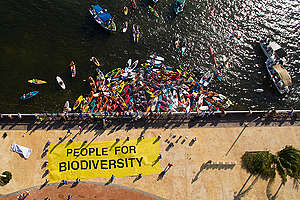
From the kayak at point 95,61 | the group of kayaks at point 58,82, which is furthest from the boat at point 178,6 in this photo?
the group of kayaks at point 58,82

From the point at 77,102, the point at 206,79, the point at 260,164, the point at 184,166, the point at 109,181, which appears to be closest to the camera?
the point at 109,181

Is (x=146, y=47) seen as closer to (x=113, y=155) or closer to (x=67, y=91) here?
(x=67, y=91)

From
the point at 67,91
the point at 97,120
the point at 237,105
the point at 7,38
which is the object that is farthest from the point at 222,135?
the point at 7,38

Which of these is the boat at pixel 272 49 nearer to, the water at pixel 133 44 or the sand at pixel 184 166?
the water at pixel 133 44

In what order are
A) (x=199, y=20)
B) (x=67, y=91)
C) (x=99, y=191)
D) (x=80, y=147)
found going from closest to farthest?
(x=99, y=191), (x=80, y=147), (x=67, y=91), (x=199, y=20)

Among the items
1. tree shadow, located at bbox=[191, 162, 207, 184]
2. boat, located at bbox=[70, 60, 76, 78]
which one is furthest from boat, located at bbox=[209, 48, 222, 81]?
boat, located at bbox=[70, 60, 76, 78]

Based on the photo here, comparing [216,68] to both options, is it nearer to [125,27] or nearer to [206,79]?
[206,79]

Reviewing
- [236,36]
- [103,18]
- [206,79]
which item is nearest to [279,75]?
[236,36]
